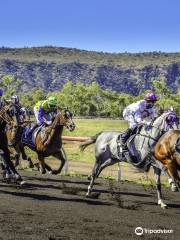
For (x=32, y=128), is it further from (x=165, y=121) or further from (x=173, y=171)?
(x=173, y=171)

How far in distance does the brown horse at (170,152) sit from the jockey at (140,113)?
78 cm

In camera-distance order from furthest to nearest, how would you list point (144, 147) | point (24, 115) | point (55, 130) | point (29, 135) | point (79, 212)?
1. point (24, 115)
2. point (29, 135)
3. point (55, 130)
4. point (144, 147)
5. point (79, 212)

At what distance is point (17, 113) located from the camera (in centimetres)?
1323

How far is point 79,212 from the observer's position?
9.63 meters

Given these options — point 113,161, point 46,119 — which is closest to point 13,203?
point 113,161

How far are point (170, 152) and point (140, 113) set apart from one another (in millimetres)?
1322

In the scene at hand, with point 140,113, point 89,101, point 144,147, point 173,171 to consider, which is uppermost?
point 140,113

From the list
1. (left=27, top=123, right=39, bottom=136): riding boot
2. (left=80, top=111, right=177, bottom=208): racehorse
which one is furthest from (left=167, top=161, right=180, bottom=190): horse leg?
(left=27, top=123, right=39, bottom=136): riding boot

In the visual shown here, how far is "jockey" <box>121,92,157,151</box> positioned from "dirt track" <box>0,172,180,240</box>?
1375mm

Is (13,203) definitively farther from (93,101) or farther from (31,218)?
(93,101)

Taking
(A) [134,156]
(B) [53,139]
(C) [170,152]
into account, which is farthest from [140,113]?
(B) [53,139]

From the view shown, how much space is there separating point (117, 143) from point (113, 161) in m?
0.46

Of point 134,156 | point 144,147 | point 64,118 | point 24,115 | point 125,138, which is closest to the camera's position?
point 144,147

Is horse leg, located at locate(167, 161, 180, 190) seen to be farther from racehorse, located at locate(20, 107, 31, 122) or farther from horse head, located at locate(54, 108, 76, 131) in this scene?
racehorse, located at locate(20, 107, 31, 122)
